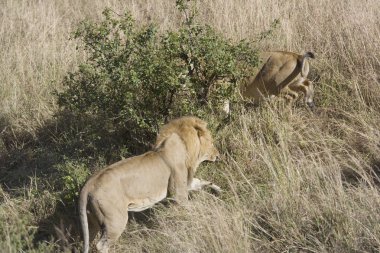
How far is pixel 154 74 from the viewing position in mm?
6152

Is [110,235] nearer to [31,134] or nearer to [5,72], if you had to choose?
[31,134]

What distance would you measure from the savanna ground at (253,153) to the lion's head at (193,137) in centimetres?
30

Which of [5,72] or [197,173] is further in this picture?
[5,72]

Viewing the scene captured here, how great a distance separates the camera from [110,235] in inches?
200

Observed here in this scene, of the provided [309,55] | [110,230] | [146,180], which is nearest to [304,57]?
[309,55]

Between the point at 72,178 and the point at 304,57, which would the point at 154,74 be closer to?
the point at 72,178

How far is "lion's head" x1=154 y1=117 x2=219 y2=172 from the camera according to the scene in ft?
18.9

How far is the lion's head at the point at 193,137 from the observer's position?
18.9 feet

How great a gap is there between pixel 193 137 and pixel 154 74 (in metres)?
0.75

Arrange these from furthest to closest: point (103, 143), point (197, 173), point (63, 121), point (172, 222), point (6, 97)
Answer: point (6, 97)
point (63, 121)
point (103, 143)
point (197, 173)
point (172, 222)

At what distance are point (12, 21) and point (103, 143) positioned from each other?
424cm

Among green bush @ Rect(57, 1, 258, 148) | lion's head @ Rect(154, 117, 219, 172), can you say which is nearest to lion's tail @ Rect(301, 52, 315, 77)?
green bush @ Rect(57, 1, 258, 148)

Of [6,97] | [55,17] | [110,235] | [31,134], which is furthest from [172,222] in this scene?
[55,17]

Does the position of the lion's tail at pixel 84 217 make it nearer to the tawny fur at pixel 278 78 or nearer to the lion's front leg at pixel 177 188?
the lion's front leg at pixel 177 188
